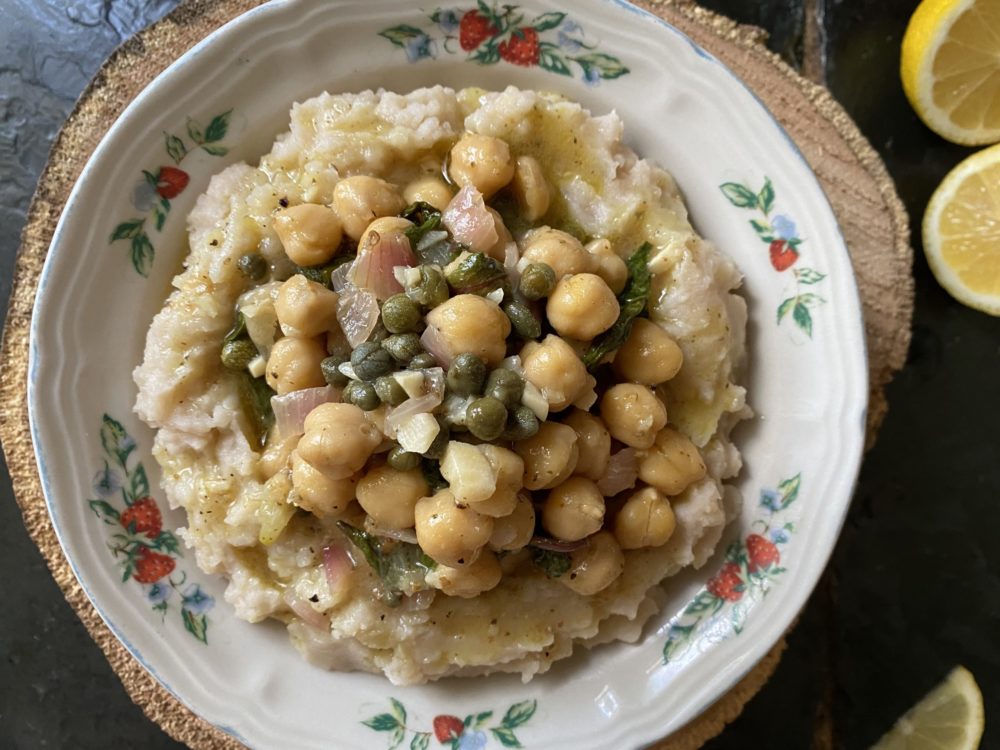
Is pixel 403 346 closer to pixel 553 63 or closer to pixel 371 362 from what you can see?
pixel 371 362

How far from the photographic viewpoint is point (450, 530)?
9.43ft

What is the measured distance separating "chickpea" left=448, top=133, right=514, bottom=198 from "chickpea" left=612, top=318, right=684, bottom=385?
0.81m

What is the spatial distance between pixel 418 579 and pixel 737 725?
262cm

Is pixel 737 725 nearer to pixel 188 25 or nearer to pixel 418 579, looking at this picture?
pixel 418 579

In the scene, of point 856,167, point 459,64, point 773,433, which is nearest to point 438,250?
point 459,64

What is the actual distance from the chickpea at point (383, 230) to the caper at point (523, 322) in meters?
0.49

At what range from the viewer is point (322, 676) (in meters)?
3.63

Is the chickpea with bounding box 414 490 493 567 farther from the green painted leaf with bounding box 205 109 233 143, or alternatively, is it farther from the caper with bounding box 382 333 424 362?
the green painted leaf with bounding box 205 109 233 143

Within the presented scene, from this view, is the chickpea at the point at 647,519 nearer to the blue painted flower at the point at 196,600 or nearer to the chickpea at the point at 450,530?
the chickpea at the point at 450,530

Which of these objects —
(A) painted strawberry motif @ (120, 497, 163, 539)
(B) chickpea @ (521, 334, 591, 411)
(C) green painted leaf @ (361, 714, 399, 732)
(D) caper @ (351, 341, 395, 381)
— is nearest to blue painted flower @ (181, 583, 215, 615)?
(A) painted strawberry motif @ (120, 497, 163, 539)

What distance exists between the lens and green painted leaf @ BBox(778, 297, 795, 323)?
11.8 feet

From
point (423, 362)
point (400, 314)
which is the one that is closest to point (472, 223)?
point (400, 314)

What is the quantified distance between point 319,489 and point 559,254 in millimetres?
1283

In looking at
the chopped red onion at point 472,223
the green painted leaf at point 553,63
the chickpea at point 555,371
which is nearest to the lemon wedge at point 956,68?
the green painted leaf at point 553,63
